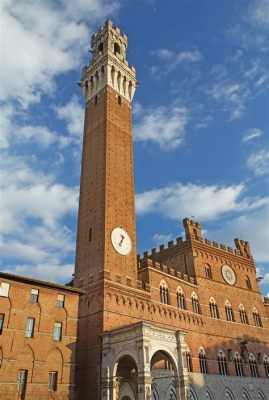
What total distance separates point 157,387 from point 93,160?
64.7 feet

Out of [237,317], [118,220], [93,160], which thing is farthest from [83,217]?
[237,317]

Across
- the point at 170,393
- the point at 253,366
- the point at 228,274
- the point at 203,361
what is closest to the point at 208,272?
the point at 228,274

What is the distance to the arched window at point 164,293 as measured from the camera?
31.2 meters

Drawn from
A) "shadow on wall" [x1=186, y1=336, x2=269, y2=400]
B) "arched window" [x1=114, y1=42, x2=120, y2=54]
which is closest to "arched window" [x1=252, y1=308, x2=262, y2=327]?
"shadow on wall" [x1=186, y1=336, x2=269, y2=400]

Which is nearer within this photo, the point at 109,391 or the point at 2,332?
the point at 2,332

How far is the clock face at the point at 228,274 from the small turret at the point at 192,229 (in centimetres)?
480

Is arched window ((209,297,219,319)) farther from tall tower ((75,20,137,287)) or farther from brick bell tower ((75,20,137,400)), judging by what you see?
tall tower ((75,20,137,287))

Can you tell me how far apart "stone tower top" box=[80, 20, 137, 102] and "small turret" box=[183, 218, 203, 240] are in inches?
582

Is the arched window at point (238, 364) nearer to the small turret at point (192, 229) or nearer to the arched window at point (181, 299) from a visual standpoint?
the arched window at point (181, 299)

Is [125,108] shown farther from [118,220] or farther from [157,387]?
[157,387]

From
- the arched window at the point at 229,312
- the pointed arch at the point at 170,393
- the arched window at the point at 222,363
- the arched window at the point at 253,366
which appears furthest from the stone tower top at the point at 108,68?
the arched window at the point at 253,366

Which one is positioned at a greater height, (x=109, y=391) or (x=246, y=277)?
(x=246, y=277)

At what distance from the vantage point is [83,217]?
31797 millimetres

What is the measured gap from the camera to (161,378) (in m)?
26.4
